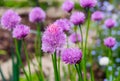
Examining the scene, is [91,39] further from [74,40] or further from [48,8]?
[74,40]

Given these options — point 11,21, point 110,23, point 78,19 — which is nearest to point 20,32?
point 11,21

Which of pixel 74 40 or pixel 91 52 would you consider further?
pixel 91 52

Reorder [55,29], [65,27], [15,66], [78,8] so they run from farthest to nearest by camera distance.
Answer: [78,8] → [15,66] → [65,27] → [55,29]

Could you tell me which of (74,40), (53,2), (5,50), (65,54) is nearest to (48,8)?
(53,2)

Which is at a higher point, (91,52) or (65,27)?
(65,27)

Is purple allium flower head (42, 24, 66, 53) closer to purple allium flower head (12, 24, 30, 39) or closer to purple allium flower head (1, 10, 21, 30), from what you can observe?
purple allium flower head (12, 24, 30, 39)

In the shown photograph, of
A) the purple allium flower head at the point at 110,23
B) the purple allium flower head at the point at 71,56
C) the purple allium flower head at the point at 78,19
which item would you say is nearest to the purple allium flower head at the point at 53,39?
the purple allium flower head at the point at 71,56
